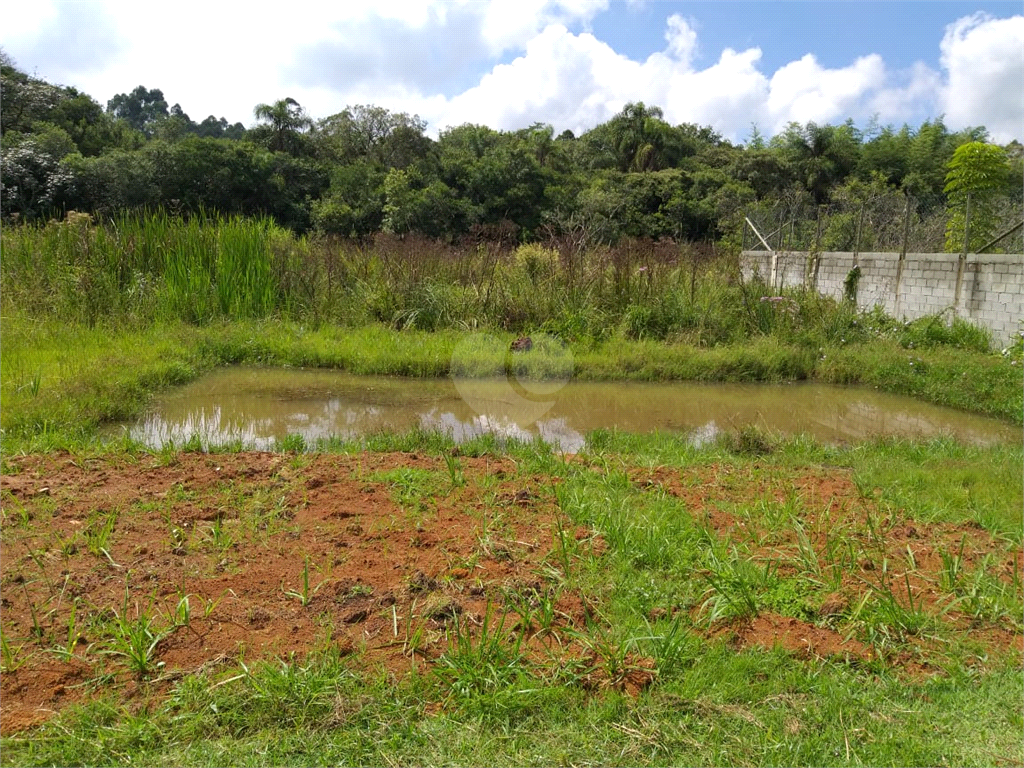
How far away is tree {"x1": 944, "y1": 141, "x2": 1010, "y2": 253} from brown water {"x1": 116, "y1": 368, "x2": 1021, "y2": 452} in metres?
5.51

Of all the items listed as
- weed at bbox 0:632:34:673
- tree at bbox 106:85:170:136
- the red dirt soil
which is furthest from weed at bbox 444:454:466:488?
tree at bbox 106:85:170:136

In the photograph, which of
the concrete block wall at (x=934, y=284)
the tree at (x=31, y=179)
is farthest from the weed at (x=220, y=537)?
the tree at (x=31, y=179)

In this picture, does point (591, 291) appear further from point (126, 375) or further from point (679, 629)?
point (679, 629)

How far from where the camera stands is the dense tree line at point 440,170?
21.5 m

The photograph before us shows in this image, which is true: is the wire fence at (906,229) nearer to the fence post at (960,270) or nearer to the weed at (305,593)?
the fence post at (960,270)

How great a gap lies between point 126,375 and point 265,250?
4.33 meters

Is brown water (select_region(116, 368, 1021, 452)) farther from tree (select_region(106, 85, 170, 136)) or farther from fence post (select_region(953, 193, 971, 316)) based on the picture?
tree (select_region(106, 85, 170, 136))

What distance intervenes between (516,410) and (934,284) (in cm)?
705

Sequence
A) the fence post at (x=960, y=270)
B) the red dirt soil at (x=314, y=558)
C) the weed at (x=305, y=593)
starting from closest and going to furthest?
the red dirt soil at (x=314, y=558) < the weed at (x=305, y=593) < the fence post at (x=960, y=270)

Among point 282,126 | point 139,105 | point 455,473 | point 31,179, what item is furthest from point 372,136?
point 139,105

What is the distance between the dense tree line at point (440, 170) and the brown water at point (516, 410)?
1178 centimetres

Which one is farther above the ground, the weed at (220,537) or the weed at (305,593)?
the weed at (220,537)

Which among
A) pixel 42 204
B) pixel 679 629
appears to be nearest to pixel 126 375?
pixel 679 629

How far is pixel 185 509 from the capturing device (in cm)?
341
